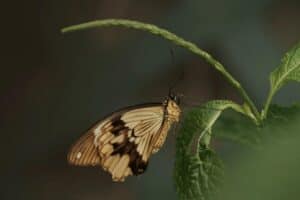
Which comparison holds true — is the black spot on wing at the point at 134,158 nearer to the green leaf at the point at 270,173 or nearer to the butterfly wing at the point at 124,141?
the butterfly wing at the point at 124,141

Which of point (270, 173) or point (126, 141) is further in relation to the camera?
point (126, 141)

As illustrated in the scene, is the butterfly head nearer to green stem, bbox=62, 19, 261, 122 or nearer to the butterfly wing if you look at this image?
the butterfly wing

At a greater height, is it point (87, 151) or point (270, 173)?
point (270, 173)

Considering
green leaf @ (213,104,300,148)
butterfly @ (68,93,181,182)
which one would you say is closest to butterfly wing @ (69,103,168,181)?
butterfly @ (68,93,181,182)

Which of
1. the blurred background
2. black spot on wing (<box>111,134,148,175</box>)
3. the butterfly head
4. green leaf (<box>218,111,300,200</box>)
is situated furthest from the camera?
the blurred background

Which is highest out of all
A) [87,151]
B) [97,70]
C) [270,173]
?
[270,173]

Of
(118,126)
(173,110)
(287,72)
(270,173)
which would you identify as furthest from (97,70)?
(270,173)

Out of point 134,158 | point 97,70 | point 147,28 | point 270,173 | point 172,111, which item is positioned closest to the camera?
point 270,173

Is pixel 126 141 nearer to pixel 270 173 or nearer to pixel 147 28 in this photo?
pixel 147 28

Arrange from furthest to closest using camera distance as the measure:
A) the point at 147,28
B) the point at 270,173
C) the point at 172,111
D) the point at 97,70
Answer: the point at 97,70
the point at 172,111
the point at 147,28
the point at 270,173
